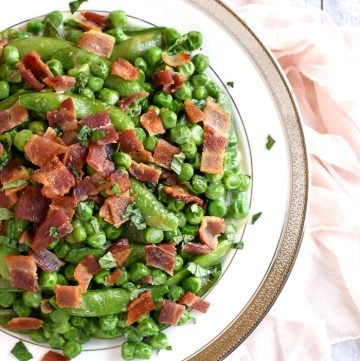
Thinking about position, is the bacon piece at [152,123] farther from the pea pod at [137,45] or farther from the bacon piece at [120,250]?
the bacon piece at [120,250]

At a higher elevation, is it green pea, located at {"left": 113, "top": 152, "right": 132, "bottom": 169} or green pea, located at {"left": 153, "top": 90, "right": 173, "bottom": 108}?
green pea, located at {"left": 153, "top": 90, "right": 173, "bottom": 108}

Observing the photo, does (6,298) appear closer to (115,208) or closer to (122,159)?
(115,208)

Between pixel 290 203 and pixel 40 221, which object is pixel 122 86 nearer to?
pixel 40 221

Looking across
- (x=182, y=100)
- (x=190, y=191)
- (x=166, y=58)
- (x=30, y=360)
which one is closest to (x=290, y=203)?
(x=190, y=191)

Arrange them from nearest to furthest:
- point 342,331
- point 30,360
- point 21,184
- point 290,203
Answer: point 21,184, point 30,360, point 290,203, point 342,331

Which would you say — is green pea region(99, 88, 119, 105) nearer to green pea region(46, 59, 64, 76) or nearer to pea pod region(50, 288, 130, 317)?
green pea region(46, 59, 64, 76)

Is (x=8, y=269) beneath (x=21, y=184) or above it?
beneath

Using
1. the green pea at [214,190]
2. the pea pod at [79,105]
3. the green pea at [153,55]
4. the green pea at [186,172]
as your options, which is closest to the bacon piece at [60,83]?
the pea pod at [79,105]

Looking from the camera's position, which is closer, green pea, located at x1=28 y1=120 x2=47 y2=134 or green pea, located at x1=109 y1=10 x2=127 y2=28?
green pea, located at x1=28 y1=120 x2=47 y2=134

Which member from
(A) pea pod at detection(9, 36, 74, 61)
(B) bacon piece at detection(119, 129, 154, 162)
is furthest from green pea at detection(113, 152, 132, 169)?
(A) pea pod at detection(9, 36, 74, 61)
